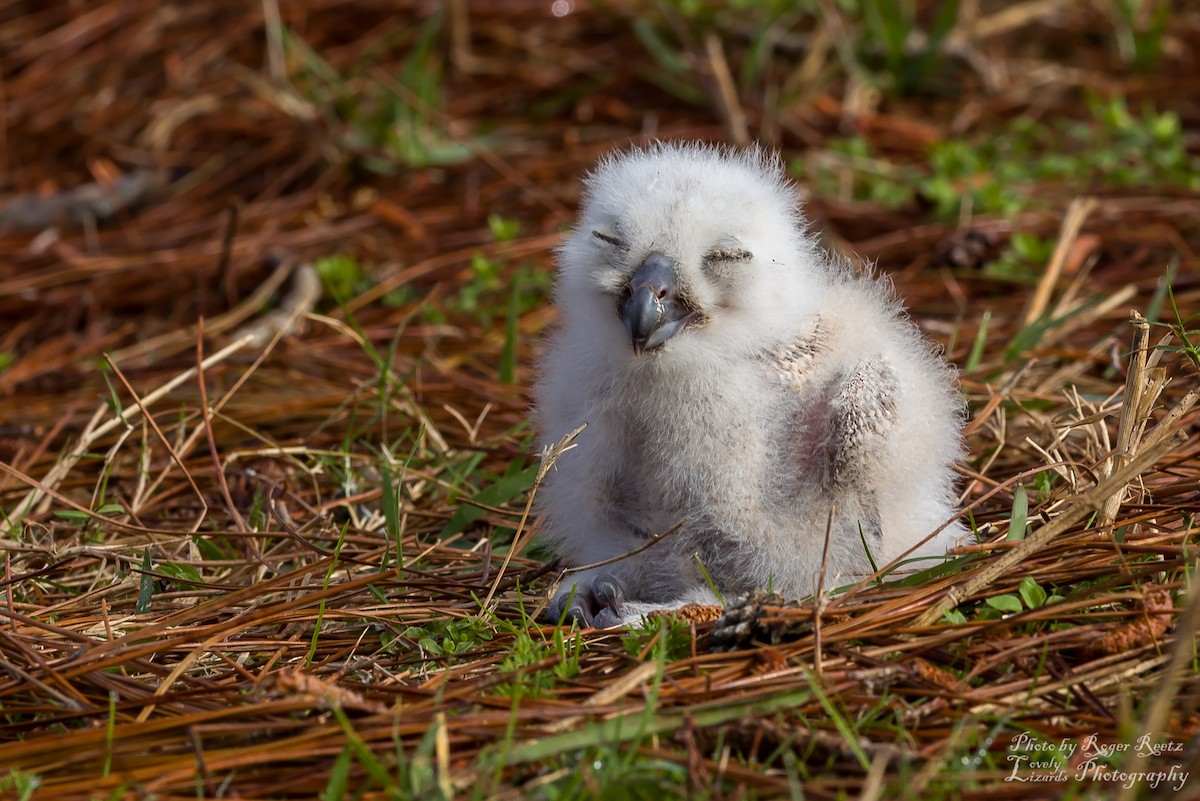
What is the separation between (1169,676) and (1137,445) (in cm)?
131

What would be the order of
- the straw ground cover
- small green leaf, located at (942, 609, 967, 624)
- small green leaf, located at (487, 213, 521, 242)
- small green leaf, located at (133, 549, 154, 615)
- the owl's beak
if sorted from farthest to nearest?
small green leaf, located at (487, 213, 521, 242)
small green leaf, located at (133, 549, 154, 615)
the owl's beak
small green leaf, located at (942, 609, 967, 624)
the straw ground cover

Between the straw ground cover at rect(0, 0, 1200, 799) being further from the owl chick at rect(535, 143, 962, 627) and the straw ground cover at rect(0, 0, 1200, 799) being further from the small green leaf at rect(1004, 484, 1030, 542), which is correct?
the owl chick at rect(535, 143, 962, 627)

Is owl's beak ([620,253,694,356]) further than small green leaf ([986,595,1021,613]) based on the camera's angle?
Yes

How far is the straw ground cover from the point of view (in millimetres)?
2570

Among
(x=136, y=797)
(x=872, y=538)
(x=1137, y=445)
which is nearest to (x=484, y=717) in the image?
(x=136, y=797)

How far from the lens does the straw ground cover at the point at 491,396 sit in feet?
8.43

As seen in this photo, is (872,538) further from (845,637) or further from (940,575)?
(845,637)

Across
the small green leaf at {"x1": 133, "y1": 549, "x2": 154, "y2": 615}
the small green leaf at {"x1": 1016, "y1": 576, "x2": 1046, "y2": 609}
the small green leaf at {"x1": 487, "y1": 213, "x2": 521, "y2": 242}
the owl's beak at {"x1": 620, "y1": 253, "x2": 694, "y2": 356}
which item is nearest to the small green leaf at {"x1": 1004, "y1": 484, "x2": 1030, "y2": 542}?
the small green leaf at {"x1": 1016, "y1": 576, "x2": 1046, "y2": 609}

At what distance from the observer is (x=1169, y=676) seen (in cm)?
213

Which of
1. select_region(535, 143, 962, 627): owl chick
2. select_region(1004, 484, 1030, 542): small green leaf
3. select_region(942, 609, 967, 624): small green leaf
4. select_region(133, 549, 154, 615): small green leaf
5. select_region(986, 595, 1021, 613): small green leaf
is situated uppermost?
select_region(535, 143, 962, 627): owl chick

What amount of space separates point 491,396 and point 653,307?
6.36 feet

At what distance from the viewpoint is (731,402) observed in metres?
3.23

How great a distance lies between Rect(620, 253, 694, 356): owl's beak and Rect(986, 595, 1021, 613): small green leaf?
0.99 m

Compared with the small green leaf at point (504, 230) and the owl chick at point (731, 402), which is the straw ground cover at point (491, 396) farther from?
the owl chick at point (731, 402)
